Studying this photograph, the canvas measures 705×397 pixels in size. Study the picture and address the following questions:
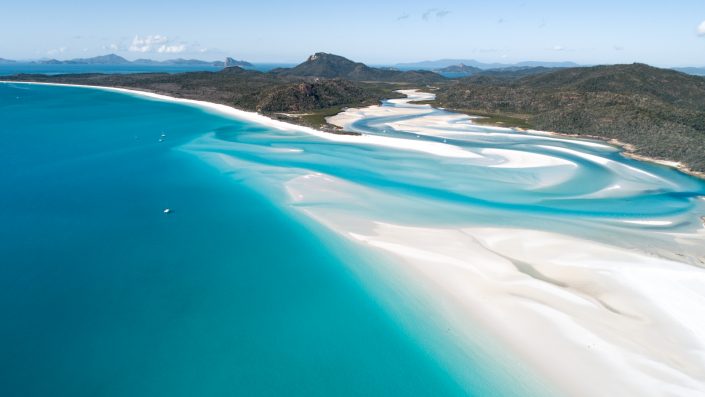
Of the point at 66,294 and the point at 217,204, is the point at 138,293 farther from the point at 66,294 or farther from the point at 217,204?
the point at 217,204

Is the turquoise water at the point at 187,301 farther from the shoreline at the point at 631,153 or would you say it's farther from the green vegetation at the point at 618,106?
the green vegetation at the point at 618,106

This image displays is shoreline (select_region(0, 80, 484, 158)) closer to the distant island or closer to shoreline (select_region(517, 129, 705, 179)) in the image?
the distant island

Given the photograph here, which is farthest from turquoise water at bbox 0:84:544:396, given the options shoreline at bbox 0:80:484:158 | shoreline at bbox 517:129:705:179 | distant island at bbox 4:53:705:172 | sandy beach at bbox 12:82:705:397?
distant island at bbox 4:53:705:172

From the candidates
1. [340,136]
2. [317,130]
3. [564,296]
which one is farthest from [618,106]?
[564,296]

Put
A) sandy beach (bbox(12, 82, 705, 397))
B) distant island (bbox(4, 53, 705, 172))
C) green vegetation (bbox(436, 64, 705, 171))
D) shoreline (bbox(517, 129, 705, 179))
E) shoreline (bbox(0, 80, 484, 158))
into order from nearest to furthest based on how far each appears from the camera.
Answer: sandy beach (bbox(12, 82, 705, 397)) → shoreline (bbox(517, 129, 705, 179)) → shoreline (bbox(0, 80, 484, 158)) → green vegetation (bbox(436, 64, 705, 171)) → distant island (bbox(4, 53, 705, 172))

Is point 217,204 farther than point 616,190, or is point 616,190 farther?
point 616,190

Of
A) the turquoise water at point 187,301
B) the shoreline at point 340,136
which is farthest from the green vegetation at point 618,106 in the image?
the turquoise water at point 187,301

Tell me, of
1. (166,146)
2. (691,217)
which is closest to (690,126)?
(691,217)
